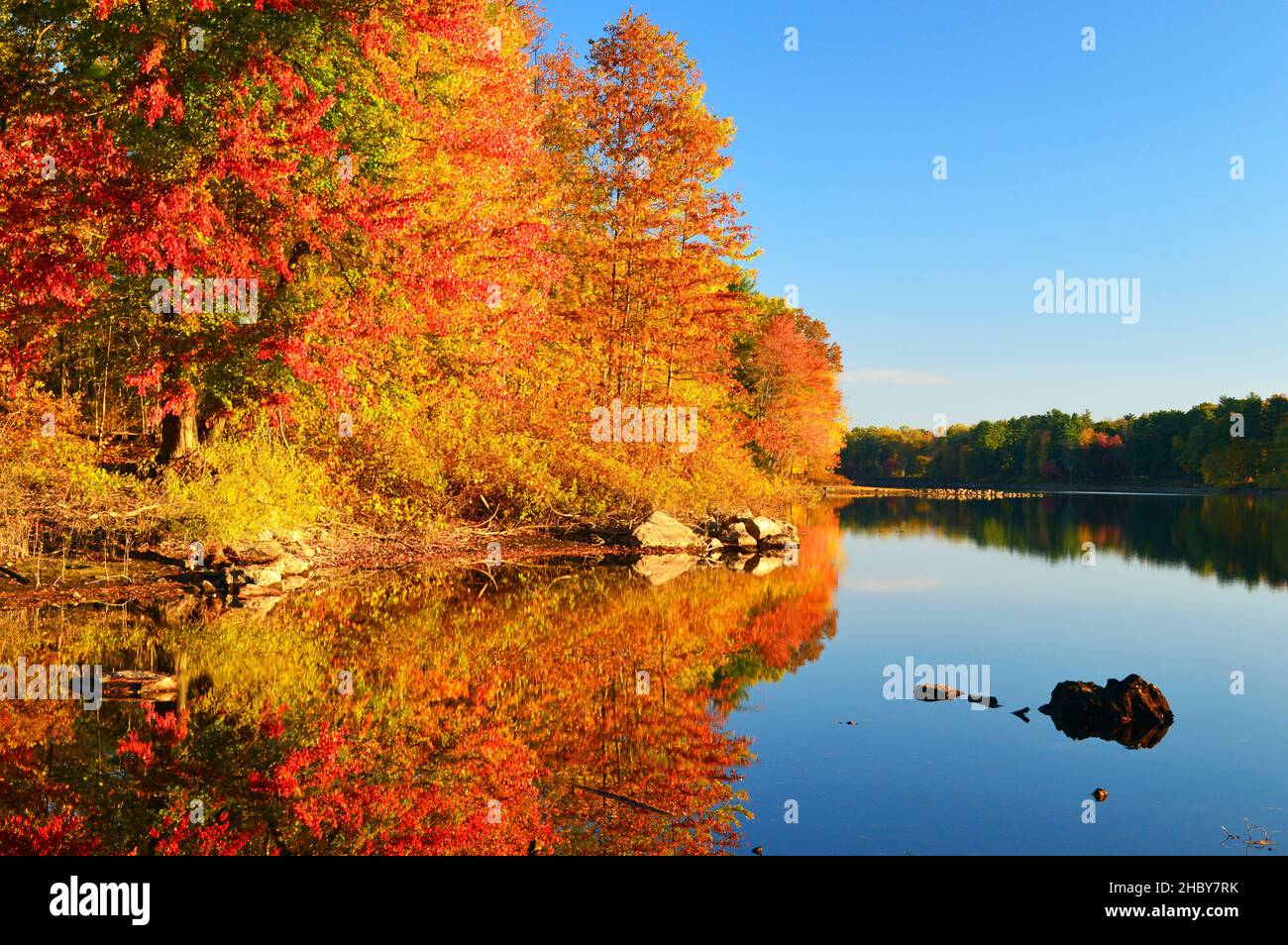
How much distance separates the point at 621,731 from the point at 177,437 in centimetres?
1306

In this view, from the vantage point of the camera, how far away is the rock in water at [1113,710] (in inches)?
374

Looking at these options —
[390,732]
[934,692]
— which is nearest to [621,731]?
[390,732]

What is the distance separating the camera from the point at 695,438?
30.6 m

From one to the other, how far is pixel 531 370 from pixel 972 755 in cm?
1929

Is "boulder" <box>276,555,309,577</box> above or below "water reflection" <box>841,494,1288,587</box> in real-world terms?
above

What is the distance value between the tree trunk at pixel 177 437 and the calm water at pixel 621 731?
401 cm

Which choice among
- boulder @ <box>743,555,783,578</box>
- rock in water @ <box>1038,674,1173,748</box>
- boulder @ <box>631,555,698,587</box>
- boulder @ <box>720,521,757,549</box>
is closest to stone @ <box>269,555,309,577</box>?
boulder @ <box>631,555,698,587</box>

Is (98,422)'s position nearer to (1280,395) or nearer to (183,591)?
(183,591)

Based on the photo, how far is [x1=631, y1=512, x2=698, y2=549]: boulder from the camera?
25.6 metres

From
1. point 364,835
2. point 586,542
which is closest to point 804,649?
point 364,835

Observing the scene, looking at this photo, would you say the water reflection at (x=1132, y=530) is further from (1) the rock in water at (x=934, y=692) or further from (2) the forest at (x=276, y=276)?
(2) the forest at (x=276, y=276)

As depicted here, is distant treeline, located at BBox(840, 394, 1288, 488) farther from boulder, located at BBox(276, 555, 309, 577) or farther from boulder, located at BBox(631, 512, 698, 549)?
boulder, located at BBox(276, 555, 309, 577)

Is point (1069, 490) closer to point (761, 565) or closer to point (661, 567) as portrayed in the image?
point (761, 565)

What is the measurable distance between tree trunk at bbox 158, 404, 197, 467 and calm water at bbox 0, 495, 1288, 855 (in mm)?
4013
